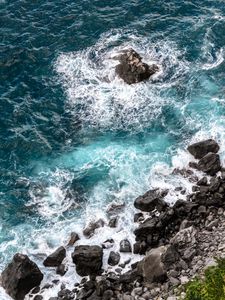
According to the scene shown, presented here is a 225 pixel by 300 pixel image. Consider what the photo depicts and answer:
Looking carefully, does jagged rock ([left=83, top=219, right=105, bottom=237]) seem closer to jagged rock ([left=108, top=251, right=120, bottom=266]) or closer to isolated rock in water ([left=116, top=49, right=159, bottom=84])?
jagged rock ([left=108, top=251, right=120, bottom=266])

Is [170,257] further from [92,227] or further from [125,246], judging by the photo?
[92,227]

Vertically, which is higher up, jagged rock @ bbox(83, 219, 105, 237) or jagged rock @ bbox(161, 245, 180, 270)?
jagged rock @ bbox(161, 245, 180, 270)

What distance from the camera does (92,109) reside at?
3859cm

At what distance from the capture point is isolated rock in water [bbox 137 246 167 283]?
26.0 meters

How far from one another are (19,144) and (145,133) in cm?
960

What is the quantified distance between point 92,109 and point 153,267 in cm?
1615

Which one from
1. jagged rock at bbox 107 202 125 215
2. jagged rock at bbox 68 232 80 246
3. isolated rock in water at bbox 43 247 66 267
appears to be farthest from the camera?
jagged rock at bbox 107 202 125 215

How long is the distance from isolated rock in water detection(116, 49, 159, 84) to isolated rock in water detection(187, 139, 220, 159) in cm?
919

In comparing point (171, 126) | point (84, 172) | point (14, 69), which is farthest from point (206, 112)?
point (14, 69)

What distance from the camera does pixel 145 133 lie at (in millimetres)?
36750

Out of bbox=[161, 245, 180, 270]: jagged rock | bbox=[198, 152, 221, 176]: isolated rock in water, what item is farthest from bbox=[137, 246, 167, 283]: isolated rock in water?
bbox=[198, 152, 221, 176]: isolated rock in water

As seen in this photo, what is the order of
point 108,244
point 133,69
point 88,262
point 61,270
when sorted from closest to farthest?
point 88,262 → point 61,270 → point 108,244 → point 133,69

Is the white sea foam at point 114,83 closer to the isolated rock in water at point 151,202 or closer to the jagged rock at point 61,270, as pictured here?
the isolated rock in water at point 151,202

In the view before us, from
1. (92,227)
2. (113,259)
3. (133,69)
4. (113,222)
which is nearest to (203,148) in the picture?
(113,222)
